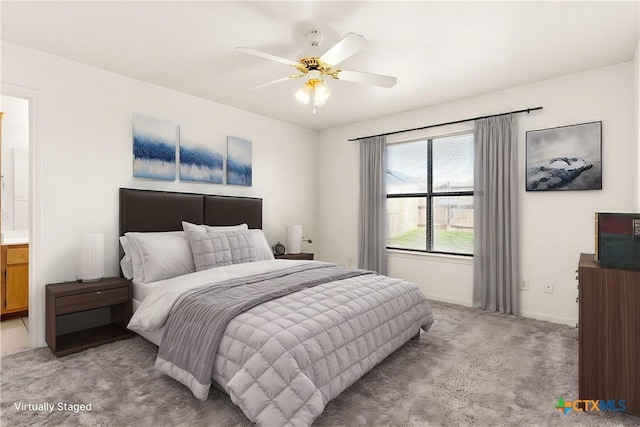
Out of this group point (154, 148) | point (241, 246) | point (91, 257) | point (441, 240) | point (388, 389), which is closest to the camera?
point (388, 389)

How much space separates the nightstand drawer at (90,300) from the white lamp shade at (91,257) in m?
0.19

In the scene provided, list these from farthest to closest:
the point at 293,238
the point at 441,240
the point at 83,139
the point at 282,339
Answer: the point at 293,238
the point at 441,240
the point at 83,139
the point at 282,339

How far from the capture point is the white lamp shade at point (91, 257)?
9.46 feet

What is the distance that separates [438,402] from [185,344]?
5.23ft

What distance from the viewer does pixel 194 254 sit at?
3189mm

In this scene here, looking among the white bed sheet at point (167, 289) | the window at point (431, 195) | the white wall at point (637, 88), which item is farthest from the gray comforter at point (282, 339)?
the white wall at point (637, 88)

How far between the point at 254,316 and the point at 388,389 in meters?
1.00

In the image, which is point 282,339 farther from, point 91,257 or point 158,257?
point 91,257

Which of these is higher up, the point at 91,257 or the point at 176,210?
the point at 176,210

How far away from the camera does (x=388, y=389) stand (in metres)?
2.14

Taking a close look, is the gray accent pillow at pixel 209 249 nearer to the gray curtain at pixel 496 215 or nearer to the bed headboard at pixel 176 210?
the bed headboard at pixel 176 210

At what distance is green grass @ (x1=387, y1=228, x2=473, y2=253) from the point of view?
13.8ft

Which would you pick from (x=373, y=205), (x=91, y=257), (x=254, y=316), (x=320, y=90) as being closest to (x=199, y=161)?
(x=91, y=257)

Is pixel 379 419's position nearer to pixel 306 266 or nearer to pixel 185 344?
pixel 185 344
